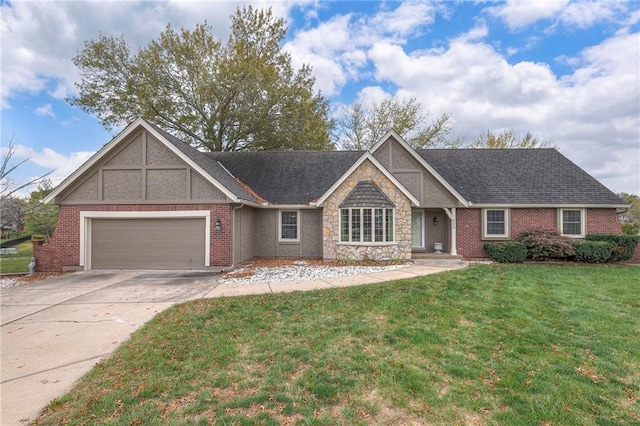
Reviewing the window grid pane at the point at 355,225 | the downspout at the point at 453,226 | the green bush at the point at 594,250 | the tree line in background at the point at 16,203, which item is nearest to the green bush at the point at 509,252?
the downspout at the point at 453,226

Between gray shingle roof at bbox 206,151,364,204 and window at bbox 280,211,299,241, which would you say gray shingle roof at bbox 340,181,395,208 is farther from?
window at bbox 280,211,299,241

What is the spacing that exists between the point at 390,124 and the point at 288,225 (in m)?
16.6

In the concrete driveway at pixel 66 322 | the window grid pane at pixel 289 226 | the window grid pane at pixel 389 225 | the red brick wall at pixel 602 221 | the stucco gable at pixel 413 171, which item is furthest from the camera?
the window grid pane at pixel 289 226

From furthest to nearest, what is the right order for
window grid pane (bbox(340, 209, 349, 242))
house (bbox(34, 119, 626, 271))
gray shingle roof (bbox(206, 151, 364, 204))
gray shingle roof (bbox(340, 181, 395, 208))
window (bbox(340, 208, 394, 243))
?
gray shingle roof (bbox(206, 151, 364, 204))
window grid pane (bbox(340, 209, 349, 242))
window (bbox(340, 208, 394, 243))
gray shingle roof (bbox(340, 181, 395, 208))
house (bbox(34, 119, 626, 271))

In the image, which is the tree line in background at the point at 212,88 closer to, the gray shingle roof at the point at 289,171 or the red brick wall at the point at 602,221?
the gray shingle roof at the point at 289,171

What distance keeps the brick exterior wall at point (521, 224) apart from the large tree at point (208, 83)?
12846 mm

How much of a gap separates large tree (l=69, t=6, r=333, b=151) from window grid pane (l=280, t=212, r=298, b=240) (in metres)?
9.64

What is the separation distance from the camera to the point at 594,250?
1230 centimetres

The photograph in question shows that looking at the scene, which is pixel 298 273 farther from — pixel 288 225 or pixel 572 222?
pixel 572 222

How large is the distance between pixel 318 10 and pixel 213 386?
53.5ft

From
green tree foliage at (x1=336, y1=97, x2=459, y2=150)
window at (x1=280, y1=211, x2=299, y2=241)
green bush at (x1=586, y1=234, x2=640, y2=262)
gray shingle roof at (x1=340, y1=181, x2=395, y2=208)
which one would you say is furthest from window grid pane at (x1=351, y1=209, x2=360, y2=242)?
green tree foliage at (x1=336, y1=97, x2=459, y2=150)

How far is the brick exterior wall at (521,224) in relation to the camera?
13.8 m

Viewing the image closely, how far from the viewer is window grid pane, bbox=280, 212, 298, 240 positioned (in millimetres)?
14445

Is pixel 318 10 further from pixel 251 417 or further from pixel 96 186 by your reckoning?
pixel 251 417
